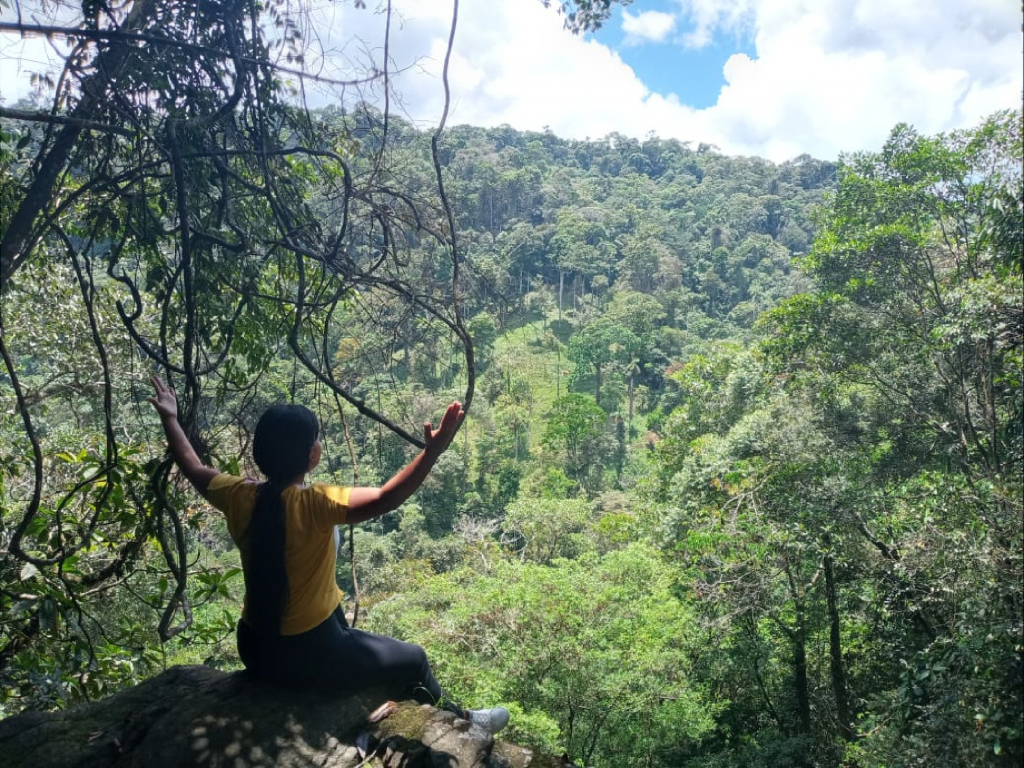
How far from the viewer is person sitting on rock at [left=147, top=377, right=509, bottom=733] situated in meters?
1.89

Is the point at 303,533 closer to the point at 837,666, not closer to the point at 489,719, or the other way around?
the point at 489,719

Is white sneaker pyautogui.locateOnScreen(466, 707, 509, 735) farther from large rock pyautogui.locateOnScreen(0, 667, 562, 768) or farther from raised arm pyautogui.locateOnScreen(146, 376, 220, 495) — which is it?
raised arm pyautogui.locateOnScreen(146, 376, 220, 495)

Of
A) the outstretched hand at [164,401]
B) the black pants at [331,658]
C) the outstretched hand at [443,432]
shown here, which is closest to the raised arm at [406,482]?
the outstretched hand at [443,432]

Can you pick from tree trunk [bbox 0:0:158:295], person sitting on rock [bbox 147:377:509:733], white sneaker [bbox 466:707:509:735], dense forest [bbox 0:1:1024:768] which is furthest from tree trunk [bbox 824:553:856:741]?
tree trunk [bbox 0:0:158:295]

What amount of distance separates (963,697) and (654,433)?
3297 centimetres

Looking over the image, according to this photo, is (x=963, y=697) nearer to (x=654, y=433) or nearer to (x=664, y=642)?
(x=664, y=642)

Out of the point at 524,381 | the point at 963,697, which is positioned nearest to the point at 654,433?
the point at 524,381

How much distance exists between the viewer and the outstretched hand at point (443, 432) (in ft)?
5.83

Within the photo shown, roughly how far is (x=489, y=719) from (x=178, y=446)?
1507mm

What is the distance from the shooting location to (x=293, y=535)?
6.48 ft

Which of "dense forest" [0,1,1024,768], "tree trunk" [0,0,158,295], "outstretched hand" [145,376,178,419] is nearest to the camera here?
"tree trunk" [0,0,158,295]

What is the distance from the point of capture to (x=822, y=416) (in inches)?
413

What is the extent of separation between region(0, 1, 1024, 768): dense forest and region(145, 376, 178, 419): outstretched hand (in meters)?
0.11

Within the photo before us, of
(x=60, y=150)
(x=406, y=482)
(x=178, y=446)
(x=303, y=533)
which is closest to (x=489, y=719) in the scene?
(x=303, y=533)
